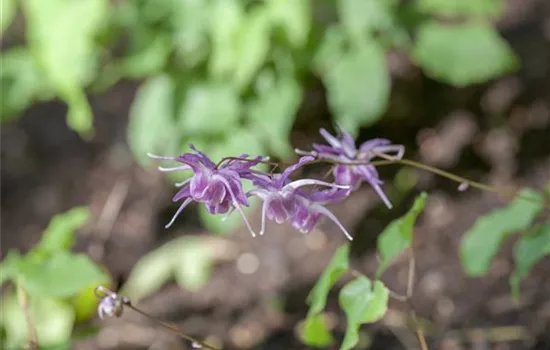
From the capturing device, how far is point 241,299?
226cm

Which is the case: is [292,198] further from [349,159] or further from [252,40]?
[252,40]

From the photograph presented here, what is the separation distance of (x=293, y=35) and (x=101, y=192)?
0.99m

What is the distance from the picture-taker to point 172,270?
93.7 inches

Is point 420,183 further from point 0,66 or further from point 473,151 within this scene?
point 0,66

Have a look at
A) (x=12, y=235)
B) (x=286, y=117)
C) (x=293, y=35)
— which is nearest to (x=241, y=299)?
(x=286, y=117)

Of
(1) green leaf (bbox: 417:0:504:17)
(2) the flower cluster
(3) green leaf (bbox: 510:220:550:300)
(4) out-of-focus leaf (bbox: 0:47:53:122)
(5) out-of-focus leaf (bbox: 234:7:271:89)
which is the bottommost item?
(3) green leaf (bbox: 510:220:550:300)

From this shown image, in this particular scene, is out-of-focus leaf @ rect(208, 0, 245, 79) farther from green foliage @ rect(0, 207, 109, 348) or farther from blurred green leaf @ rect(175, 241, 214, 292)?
green foliage @ rect(0, 207, 109, 348)

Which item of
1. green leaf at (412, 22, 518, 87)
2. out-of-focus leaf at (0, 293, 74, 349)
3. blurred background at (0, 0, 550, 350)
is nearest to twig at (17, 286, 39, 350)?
blurred background at (0, 0, 550, 350)

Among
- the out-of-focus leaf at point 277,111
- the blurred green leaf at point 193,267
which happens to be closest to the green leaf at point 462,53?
the out-of-focus leaf at point 277,111

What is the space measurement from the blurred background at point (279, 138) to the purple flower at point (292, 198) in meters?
Result: 0.79

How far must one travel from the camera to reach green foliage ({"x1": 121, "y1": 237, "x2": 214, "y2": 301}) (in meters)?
2.34

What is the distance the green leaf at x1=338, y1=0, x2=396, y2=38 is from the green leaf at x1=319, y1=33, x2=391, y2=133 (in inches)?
1.6

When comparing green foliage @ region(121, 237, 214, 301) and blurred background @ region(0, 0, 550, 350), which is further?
green foliage @ region(121, 237, 214, 301)

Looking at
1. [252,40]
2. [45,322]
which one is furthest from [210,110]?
[45,322]
